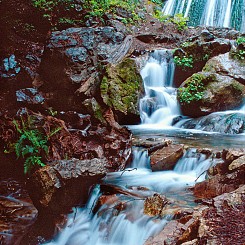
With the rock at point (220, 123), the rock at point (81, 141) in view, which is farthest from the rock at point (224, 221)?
the rock at point (220, 123)

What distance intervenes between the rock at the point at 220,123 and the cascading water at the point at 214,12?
9.09 meters

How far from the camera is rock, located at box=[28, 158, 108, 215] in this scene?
405cm

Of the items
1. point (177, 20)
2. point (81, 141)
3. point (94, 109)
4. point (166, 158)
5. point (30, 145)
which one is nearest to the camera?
point (30, 145)

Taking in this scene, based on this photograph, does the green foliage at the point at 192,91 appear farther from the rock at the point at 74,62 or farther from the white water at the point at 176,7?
the white water at the point at 176,7

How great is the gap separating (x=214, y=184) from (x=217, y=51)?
7.93 meters

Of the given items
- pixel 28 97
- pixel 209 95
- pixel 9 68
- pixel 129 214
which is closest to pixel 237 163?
pixel 129 214

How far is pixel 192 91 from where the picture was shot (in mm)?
8922

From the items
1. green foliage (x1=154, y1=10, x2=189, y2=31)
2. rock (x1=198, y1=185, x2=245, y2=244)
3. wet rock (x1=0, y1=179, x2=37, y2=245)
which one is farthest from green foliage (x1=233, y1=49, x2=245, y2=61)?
wet rock (x1=0, y1=179, x2=37, y2=245)

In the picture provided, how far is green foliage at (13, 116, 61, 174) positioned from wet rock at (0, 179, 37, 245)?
0.42 meters

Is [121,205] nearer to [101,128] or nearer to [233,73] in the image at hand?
[101,128]

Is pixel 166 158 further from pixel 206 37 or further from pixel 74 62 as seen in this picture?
pixel 206 37

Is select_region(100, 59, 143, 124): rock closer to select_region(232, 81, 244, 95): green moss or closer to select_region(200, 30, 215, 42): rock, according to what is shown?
select_region(232, 81, 244, 95): green moss

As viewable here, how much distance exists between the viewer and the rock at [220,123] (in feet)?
24.0

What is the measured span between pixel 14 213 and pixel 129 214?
172 cm
